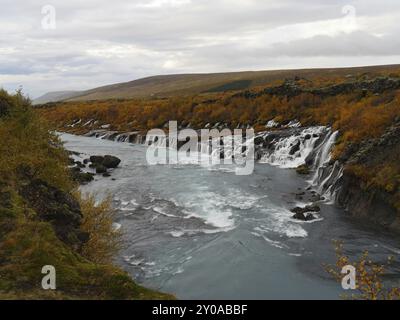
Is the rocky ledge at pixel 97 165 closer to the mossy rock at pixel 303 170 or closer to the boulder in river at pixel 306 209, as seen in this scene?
the mossy rock at pixel 303 170

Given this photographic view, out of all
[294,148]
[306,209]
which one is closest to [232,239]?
[306,209]

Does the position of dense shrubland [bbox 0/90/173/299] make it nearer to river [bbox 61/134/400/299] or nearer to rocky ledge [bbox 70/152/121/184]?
river [bbox 61/134/400/299]

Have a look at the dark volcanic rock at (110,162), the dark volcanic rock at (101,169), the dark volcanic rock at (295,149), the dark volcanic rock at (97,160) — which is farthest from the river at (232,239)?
the dark volcanic rock at (97,160)

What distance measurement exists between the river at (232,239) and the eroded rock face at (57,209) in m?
4.35

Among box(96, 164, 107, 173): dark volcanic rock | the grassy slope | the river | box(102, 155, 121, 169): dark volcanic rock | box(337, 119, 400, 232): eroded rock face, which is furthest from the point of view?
box(102, 155, 121, 169): dark volcanic rock

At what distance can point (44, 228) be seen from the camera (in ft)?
48.4

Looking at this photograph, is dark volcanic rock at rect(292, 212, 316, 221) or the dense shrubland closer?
the dense shrubland

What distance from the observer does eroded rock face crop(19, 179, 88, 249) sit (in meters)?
17.0

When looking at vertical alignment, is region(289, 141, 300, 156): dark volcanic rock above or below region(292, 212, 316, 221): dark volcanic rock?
above

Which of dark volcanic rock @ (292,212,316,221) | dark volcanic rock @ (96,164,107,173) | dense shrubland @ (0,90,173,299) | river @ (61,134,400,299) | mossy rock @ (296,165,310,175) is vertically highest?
dense shrubland @ (0,90,173,299)

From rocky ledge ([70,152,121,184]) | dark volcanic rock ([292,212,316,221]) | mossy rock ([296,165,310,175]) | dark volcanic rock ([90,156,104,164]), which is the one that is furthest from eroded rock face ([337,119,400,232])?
dark volcanic rock ([90,156,104,164])

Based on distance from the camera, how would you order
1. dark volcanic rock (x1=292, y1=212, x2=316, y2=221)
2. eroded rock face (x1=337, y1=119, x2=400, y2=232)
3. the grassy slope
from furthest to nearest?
the grassy slope → dark volcanic rock (x1=292, y1=212, x2=316, y2=221) → eroded rock face (x1=337, y1=119, x2=400, y2=232)

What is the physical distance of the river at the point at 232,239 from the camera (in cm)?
2008
